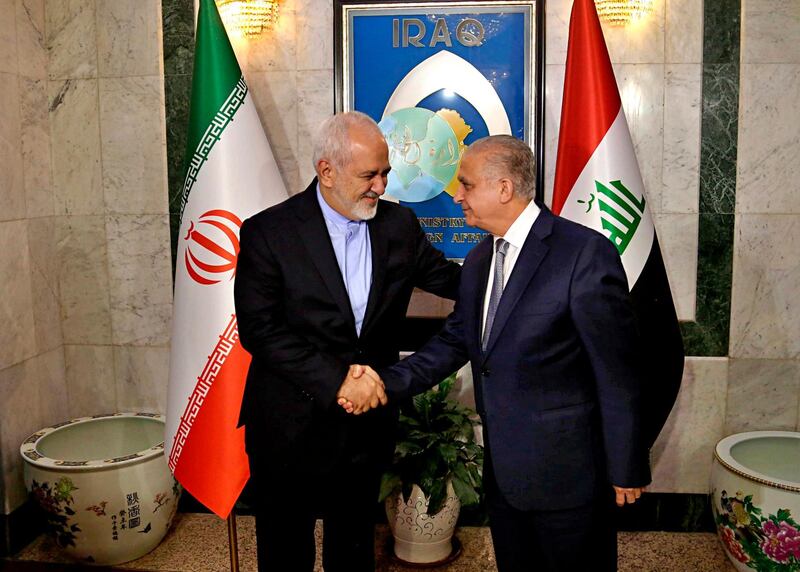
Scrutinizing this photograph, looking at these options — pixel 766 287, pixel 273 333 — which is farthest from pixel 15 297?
pixel 766 287

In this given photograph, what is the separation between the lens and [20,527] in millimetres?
3561

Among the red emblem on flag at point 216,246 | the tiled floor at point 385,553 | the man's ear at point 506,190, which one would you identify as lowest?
the tiled floor at point 385,553

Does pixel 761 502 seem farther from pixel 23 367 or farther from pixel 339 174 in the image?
pixel 23 367

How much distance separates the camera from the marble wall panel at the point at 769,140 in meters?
3.40

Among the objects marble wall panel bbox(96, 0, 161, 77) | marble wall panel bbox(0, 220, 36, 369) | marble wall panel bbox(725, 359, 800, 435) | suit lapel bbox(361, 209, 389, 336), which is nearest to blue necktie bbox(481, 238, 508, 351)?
suit lapel bbox(361, 209, 389, 336)

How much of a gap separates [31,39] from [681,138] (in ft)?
9.48

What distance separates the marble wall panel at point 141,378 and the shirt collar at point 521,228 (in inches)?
85.3

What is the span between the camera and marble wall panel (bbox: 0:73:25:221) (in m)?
3.42

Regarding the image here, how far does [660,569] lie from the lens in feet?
10.9

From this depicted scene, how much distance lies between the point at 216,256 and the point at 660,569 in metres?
2.20

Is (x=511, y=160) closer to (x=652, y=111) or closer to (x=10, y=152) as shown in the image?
(x=652, y=111)

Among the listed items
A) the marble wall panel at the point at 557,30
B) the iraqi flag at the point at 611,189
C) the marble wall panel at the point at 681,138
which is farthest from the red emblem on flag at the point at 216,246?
the marble wall panel at the point at 681,138

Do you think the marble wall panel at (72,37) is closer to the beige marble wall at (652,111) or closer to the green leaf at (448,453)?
the beige marble wall at (652,111)

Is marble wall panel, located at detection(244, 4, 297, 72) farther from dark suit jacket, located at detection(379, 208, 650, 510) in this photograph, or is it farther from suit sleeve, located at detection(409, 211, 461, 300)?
dark suit jacket, located at detection(379, 208, 650, 510)
